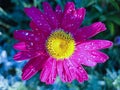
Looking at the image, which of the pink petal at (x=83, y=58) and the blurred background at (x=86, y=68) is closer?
the pink petal at (x=83, y=58)

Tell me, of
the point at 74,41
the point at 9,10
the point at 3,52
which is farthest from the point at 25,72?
the point at 9,10

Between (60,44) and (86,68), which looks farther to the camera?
(86,68)

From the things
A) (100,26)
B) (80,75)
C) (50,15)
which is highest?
(50,15)

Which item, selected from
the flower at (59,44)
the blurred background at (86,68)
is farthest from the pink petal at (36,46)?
the blurred background at (86,68)

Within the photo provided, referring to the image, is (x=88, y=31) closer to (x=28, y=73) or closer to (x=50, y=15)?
(x=50, y=15)

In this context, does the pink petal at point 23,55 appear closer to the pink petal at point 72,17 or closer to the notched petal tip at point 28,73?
the notched petal tip at point 28,73

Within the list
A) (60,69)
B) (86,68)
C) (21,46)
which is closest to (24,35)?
(21,46)
